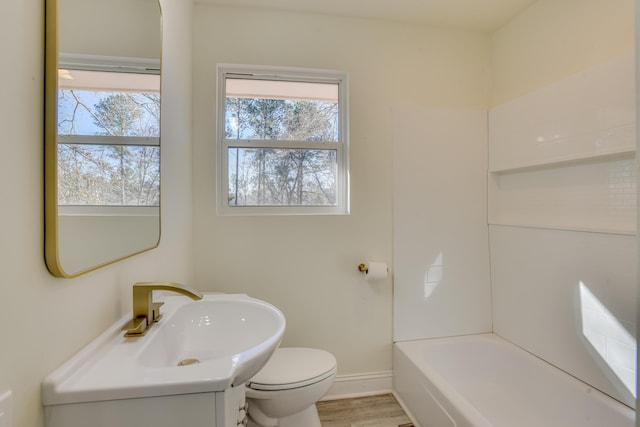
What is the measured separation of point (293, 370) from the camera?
135cm

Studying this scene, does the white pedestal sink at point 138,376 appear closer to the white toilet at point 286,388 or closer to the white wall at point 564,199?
the white toilet at point 286,388

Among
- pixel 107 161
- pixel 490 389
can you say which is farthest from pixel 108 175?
pixel 490 389

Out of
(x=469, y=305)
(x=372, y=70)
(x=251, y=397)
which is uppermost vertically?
(x=372, y=70)

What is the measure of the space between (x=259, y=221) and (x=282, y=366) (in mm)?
830

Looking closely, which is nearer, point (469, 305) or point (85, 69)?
point (85, 69)

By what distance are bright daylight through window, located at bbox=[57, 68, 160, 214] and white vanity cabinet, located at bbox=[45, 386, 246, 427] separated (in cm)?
43

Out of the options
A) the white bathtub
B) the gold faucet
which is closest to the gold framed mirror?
the gold faucet

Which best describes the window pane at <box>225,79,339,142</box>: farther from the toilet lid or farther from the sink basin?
the toilet lid

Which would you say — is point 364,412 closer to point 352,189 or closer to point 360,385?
point 360,385

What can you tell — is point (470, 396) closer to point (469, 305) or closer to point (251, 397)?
point (469, 305)

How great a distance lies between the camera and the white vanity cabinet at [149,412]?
0.58m

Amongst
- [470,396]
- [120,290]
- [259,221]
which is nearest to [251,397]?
[120,290]

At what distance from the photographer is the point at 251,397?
1259 mm

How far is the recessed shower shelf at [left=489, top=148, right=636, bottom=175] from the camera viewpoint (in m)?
1.27
